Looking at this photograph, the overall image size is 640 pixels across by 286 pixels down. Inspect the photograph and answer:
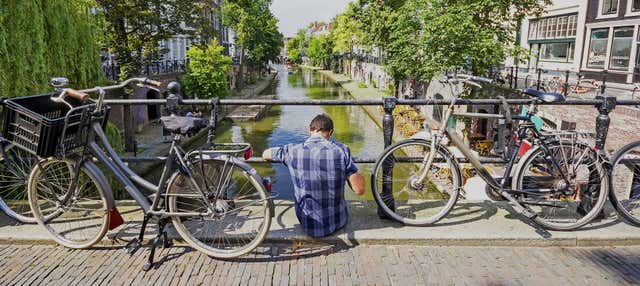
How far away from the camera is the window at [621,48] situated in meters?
17.7

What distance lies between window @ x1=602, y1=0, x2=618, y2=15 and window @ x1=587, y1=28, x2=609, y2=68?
0.69 metres

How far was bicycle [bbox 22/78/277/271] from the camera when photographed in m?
3.28

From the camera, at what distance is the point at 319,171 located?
3.42m

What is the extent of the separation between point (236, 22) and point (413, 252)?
51297 millimetres

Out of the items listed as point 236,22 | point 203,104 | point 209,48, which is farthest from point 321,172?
point 236,22

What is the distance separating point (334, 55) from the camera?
91812 mm

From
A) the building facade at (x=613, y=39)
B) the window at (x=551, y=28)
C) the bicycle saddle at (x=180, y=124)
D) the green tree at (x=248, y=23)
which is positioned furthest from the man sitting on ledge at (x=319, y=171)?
the green tree at (x=248, y=23)

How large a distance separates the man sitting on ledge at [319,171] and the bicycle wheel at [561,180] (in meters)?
1.44

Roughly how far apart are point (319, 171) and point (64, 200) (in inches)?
80.4

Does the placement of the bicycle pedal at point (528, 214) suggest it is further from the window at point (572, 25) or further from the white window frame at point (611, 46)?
the window at point (572, 25)

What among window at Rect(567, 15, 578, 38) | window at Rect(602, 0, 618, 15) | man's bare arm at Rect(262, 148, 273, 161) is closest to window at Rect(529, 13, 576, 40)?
window at Rect(567, 15, 578, 38)

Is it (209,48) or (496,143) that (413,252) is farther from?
(209,48)

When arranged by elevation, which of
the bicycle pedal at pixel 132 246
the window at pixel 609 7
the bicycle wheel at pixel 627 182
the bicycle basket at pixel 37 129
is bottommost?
the bicycle pedal at pixel 132 246

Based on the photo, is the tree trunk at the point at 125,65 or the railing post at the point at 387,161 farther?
the tree trunk at the point at 125,65
